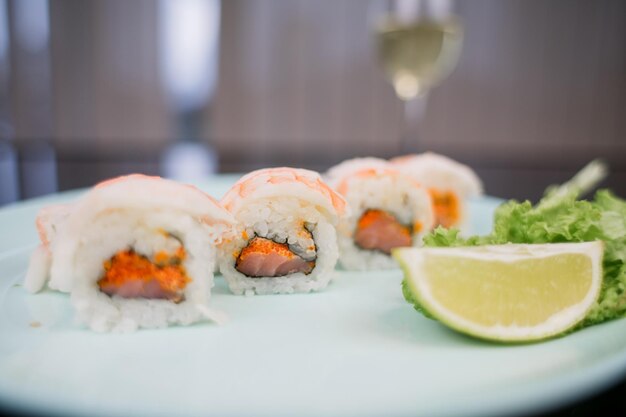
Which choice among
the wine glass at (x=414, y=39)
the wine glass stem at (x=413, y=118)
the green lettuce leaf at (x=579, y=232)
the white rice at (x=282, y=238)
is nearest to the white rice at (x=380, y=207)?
the white rice at (x=282, y=238)

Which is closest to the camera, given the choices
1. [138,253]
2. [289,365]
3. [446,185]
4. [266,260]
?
[289,365]

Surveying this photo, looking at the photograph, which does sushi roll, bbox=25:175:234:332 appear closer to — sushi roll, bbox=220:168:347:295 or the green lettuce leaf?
sushi roll, bbox=220:168:347:295

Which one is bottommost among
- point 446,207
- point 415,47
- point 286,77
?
point 446,207

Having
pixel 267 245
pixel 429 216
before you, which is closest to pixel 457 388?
pixel 267 245

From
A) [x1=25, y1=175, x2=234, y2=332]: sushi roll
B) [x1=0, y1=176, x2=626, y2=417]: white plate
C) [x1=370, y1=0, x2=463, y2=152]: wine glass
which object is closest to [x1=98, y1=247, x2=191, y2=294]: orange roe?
[x1=25, y1=175, x2=234, y2=332]: sushi roll

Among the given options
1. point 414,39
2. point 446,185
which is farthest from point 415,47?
point 446,185

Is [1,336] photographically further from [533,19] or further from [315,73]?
[533,19]

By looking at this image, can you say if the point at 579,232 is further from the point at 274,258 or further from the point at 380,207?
the point at 274,258

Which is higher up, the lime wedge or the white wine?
the white wine
